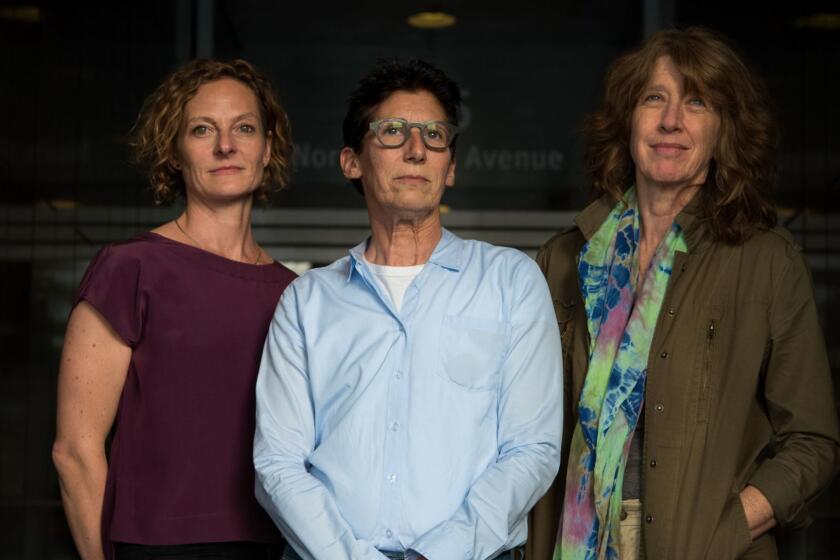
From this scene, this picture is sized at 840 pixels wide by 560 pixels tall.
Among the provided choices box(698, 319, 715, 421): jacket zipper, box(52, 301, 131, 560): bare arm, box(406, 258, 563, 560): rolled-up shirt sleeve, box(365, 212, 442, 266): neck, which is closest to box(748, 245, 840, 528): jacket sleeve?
box(698, 319, 715, 421): jacket zipper

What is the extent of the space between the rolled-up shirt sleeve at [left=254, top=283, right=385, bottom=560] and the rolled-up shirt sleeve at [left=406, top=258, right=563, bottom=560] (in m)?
0.18

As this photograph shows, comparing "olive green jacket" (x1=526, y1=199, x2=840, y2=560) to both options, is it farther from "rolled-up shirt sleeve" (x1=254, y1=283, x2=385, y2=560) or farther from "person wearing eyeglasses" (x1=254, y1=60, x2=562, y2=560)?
"rolled-up shirt sleeve" (x1=254, y1=283, x2=385, y2=560)

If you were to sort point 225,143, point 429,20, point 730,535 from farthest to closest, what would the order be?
1. point 429,20
2. point 225,143
3. point 730,535

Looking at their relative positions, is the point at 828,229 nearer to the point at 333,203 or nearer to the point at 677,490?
the point at 333,203

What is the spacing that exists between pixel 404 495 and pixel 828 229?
3.71 metres

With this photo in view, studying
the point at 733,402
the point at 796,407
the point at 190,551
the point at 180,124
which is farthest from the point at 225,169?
the point at 796,407

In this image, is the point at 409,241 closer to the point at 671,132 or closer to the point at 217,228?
the point at 217,228

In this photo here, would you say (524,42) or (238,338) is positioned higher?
(524,42)

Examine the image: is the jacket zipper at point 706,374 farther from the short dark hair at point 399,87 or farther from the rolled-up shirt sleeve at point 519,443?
the short dark hair at point 399,87

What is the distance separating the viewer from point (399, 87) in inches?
142

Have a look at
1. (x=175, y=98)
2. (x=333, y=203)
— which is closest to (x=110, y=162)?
(x=333, y=203)

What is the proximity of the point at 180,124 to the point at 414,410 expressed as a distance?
1090mm

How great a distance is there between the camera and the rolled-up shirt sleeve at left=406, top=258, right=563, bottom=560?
3158mm

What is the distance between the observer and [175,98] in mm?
3877
